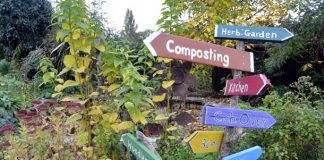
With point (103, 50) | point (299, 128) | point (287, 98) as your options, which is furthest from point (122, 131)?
point (287, 98)

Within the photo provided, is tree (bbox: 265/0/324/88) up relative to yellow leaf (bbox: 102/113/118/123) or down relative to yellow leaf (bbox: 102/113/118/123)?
up

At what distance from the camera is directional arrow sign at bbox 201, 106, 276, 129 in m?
2.12

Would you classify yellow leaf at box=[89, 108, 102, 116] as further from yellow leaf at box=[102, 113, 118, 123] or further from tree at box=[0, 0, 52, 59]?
tree at box=[0, 0, 52, 59]

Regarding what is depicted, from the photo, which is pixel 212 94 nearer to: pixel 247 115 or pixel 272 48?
pixel 272 48

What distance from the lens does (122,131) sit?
2.67m

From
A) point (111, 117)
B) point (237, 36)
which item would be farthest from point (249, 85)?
point (111, 117)

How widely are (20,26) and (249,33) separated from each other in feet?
30.2

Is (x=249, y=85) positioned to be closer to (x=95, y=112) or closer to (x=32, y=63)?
(x=95, y=112)

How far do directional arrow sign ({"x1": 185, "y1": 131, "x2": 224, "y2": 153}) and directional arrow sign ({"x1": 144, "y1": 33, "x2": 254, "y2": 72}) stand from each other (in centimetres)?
41

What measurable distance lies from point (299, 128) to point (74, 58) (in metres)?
1.73

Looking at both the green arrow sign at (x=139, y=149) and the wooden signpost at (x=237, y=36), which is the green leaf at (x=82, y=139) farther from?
the wooden signpost at (x=237, y=36)

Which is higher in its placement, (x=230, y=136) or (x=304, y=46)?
(x=304, y=46)

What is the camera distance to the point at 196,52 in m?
2.10

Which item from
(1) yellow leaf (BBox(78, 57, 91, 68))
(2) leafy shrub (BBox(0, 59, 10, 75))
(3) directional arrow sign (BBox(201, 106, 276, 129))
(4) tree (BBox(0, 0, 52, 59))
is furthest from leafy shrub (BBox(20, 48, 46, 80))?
(3) directional arrow sign (BBox(201, 106, 276, 129))
